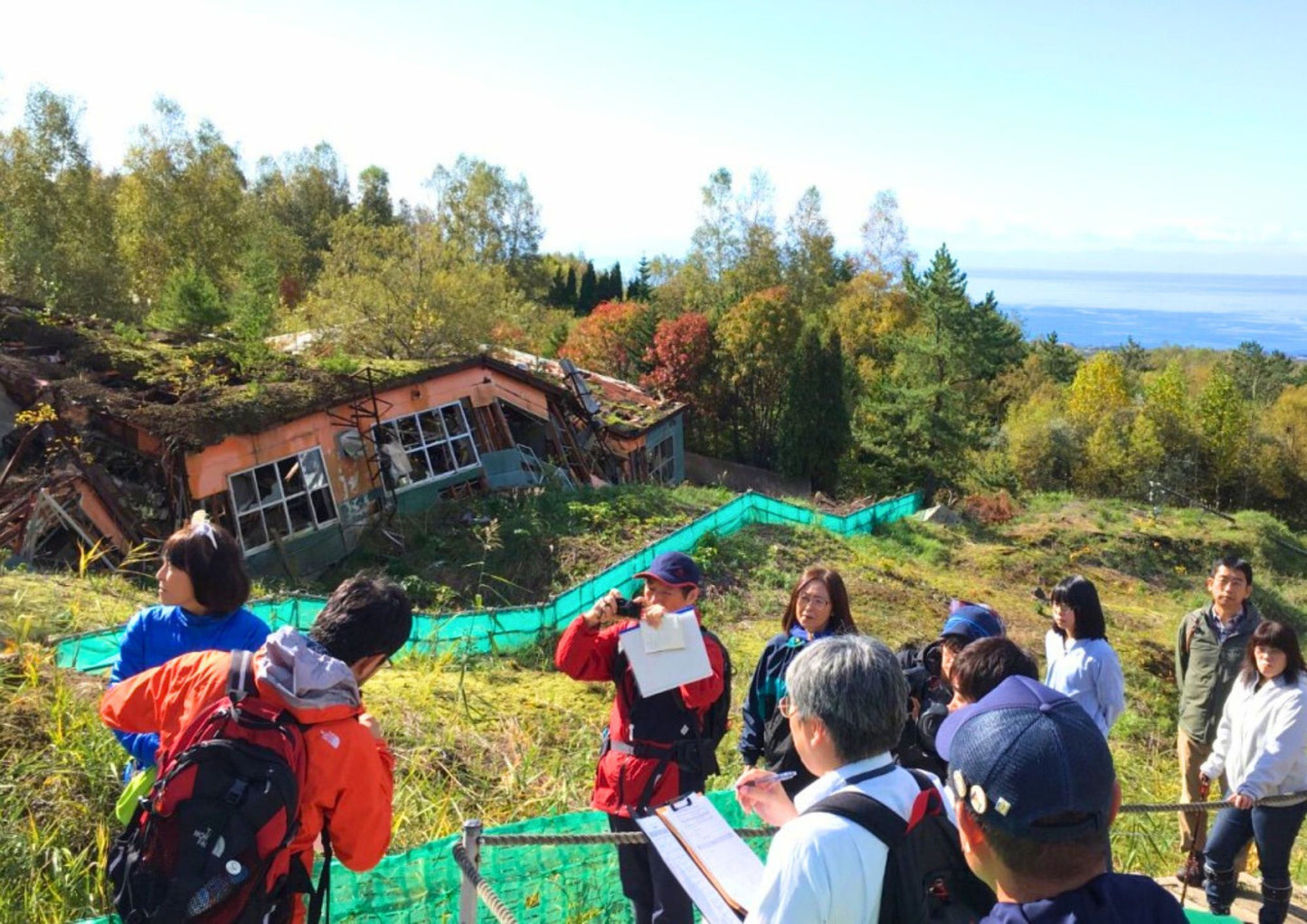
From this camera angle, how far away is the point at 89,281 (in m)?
21.5

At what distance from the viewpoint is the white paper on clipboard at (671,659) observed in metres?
3.29

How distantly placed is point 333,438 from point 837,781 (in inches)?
516

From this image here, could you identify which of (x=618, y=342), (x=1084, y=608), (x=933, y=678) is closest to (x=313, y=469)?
(x=933, y=678)

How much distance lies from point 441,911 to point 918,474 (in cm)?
2441

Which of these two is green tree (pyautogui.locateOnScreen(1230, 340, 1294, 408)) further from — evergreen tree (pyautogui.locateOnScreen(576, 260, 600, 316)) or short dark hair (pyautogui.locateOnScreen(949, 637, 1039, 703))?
short dark hair (pyautogui.locateOnScreen(949, 637, 1039, 703))

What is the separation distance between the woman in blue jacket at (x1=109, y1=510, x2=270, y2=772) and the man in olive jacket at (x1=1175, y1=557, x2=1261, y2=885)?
492 cm

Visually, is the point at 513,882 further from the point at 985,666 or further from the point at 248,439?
the point at 248,439

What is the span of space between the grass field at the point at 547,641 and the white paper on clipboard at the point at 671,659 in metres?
1.64

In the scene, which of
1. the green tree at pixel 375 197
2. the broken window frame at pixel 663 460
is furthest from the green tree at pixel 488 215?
the broken window frame at pixel 663 460

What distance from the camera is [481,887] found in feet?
8.75

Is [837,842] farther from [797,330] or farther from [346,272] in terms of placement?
[797,330]

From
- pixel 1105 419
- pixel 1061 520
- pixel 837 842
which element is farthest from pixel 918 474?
pixel 837 842

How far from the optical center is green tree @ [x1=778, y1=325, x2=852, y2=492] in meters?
26.7

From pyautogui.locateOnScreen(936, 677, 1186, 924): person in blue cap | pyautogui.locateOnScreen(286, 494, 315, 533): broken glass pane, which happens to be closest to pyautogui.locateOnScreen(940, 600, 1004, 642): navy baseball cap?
pyautogui.locateOnScreen(936, 677, 1186, 924): person in blue cap
